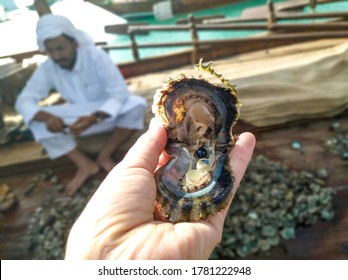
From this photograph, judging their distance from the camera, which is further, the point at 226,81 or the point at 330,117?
the point at 330,117

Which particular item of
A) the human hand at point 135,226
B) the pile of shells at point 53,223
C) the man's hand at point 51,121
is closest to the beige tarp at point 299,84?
the man's hand at point 51,121

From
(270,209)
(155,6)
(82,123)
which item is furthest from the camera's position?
(155,6)

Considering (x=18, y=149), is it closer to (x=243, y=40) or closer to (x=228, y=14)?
(x=243, y=40)

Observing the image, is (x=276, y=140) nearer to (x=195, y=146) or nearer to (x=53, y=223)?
(x=195, y=146)

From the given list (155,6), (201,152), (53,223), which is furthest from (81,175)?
(155,6)

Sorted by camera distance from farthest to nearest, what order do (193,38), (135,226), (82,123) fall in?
(193,38)
(82,123)
(135,226)

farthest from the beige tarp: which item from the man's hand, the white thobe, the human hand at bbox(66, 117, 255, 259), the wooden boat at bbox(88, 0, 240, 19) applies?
the wooden boat at bbox(88, 0, 240, 19)

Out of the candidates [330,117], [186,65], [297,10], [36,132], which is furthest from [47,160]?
[297,10]
